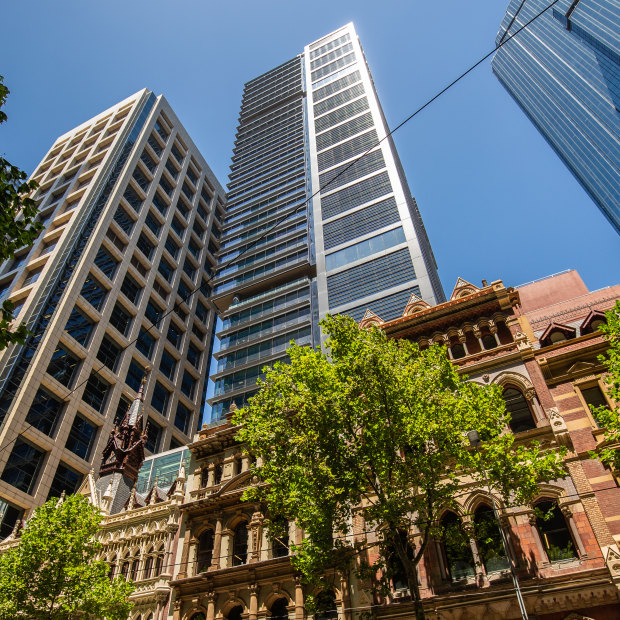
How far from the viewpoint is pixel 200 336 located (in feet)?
256

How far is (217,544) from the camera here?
84.5 feet

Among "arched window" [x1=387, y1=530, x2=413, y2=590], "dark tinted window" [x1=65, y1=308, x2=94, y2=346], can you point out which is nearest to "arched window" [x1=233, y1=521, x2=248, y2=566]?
"arched window" [x1=387, y1=530, x2=413, y2=590]

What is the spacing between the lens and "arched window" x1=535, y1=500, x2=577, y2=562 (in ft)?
59.4

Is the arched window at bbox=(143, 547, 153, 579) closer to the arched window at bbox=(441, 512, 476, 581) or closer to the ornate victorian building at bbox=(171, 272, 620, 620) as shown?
the ornate victorian building at bbox=(171, 272, 620, 620)

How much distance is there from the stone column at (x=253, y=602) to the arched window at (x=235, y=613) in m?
1.02

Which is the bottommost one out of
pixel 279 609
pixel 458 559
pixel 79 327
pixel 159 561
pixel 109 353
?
pixel 279 609

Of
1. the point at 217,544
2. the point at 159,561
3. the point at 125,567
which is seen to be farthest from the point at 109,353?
the point at 217,544

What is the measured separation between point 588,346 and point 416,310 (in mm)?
9019

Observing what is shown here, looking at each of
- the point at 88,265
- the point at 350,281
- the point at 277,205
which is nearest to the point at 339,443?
the point at 350,281

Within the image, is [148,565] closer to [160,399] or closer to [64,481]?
[64,481]

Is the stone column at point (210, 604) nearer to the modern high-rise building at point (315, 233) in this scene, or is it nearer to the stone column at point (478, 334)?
the stone column at point (478, 334)

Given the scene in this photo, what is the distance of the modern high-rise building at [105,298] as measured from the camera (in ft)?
152

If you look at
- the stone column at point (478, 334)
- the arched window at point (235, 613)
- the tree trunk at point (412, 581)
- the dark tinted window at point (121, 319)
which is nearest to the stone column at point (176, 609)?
the arched window at point (235, 613)

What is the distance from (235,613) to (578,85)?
125 m
